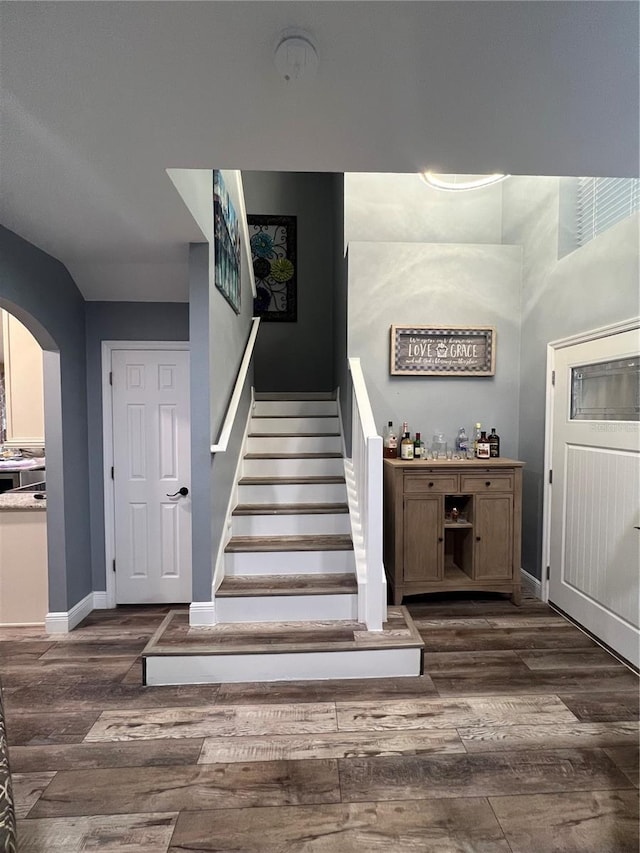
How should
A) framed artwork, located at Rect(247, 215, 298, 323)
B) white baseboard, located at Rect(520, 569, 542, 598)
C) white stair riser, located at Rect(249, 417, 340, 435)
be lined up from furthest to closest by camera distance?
1. framed artwork, located at Rect(247, 215, 298, 323)
2. white stair riser, located at Rect(249, 417, 340, 435)
3. white baseboard, located at Rect(520, 569, 542, 598)

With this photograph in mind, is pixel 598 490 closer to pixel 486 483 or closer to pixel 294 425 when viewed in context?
pixel 486 483

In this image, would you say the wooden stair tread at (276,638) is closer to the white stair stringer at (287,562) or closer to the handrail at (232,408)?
the white stair stringer at (287,562)

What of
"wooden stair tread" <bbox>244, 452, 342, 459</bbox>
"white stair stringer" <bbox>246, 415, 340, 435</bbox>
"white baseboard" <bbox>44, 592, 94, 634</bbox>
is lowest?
"white baseboard" <bbox>44, 592, 94, 634</bbox>

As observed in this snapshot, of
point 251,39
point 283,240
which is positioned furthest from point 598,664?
point 283,240

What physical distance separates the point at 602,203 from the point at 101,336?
364 cm

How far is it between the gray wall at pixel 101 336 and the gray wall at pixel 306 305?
217 centimetres

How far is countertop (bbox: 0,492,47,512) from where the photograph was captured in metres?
2.82

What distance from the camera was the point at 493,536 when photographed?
10.0 feet

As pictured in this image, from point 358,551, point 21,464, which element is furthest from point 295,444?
point 21,464

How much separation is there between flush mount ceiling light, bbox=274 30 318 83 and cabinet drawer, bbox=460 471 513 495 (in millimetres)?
2577

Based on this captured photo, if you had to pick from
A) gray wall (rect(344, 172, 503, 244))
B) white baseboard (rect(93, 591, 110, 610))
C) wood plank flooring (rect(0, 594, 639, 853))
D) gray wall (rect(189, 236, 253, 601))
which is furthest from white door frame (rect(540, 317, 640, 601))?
white baseboard (rect(93, 591, 110, 610))

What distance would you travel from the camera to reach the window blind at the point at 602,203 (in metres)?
2.51

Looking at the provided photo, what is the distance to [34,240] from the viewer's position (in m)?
2.29

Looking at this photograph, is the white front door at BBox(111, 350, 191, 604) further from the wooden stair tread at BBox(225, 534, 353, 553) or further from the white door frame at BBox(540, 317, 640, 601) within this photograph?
the white door frame at BBox(540, 317, 640, 601)
